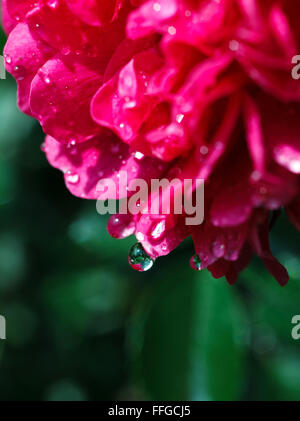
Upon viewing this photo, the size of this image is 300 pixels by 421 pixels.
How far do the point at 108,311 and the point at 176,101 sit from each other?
79 cm

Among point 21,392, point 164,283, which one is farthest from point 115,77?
point 21,392

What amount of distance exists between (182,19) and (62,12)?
15cm

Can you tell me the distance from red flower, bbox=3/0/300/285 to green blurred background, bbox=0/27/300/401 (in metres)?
0.34

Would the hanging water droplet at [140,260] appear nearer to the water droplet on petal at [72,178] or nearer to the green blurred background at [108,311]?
the water droplet on petal at [72,178]

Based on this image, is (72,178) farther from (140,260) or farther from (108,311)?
(108,311)

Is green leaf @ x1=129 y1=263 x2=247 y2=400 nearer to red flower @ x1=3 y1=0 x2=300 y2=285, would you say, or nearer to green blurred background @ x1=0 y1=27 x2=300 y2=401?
green blurred background @ x1=0 y1=27 x2=300 y2=401

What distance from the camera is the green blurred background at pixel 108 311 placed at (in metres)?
0.91

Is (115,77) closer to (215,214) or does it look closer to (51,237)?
(215,214)

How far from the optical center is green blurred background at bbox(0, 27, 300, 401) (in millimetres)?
912

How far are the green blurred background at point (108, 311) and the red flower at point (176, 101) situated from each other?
0.34m

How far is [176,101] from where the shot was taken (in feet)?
1.55

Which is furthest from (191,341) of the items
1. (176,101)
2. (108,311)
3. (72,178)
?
(176,101)

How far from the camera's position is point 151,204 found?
21.2 inches

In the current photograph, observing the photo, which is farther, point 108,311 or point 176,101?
point 108,311
